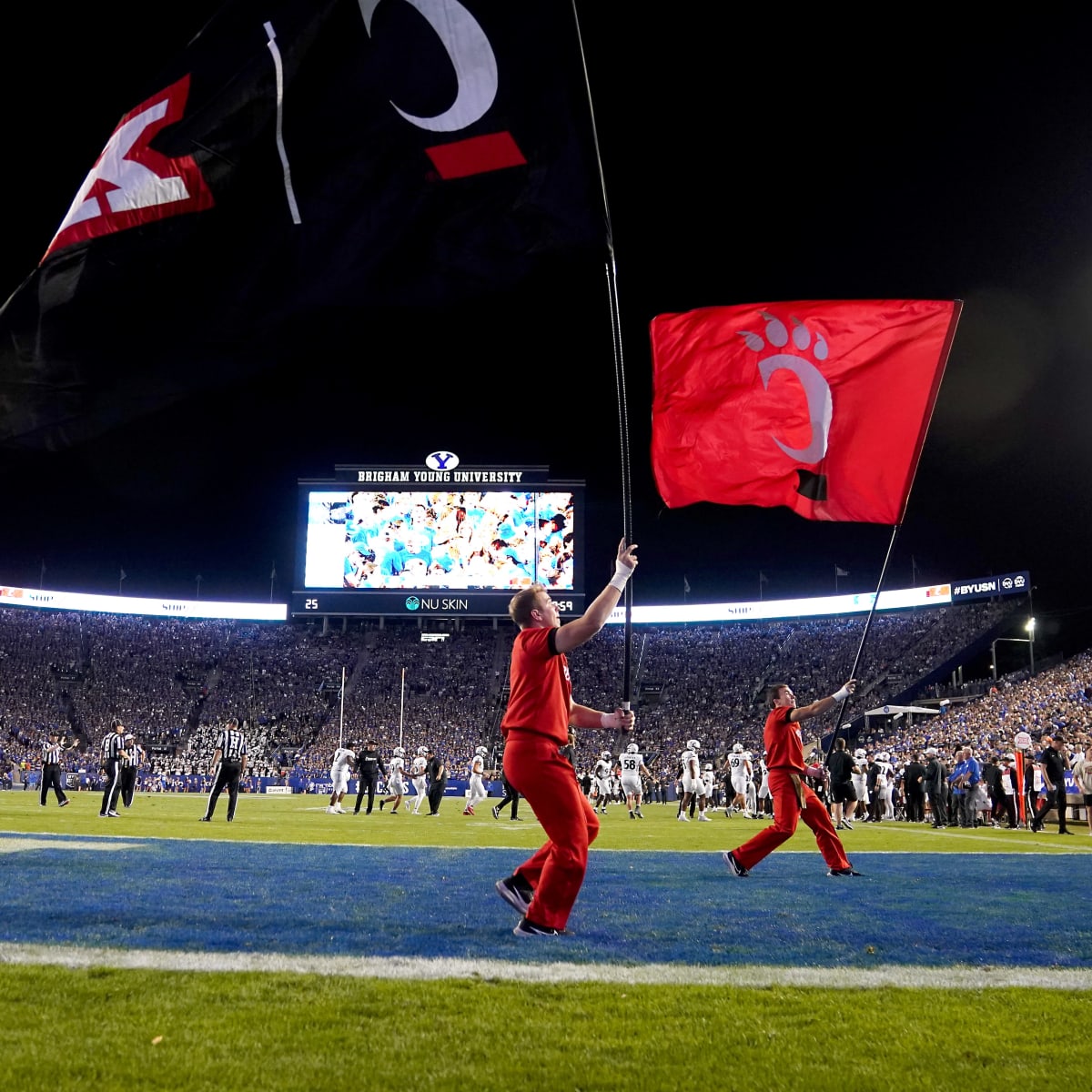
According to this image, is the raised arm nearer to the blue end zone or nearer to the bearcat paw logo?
the blue end zone

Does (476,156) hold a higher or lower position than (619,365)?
higher

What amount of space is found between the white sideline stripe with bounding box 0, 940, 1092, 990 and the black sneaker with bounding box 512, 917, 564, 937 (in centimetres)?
86

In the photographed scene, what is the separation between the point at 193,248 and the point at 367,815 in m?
20.0

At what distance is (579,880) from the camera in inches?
228

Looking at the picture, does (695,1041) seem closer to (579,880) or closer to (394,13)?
(579,880)

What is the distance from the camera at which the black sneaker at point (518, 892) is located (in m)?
6.34

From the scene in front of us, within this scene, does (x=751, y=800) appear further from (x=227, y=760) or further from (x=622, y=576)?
(x=622, y=576)

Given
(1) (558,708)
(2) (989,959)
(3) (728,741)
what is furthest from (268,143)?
(3) (728,741)

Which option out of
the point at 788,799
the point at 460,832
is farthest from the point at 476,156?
the point at 460,832

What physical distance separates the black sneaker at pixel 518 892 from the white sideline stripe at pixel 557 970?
1.31 m

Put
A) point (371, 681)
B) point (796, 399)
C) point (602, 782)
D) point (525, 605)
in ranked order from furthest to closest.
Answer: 1. point (371, 681)
2. point (602, 782)
3. point (796, 399)
4. point (525, 605)

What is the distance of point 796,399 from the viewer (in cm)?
982

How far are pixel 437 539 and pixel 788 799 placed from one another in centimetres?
3917

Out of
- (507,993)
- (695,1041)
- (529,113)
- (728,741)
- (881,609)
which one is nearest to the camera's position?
(695,1041)
